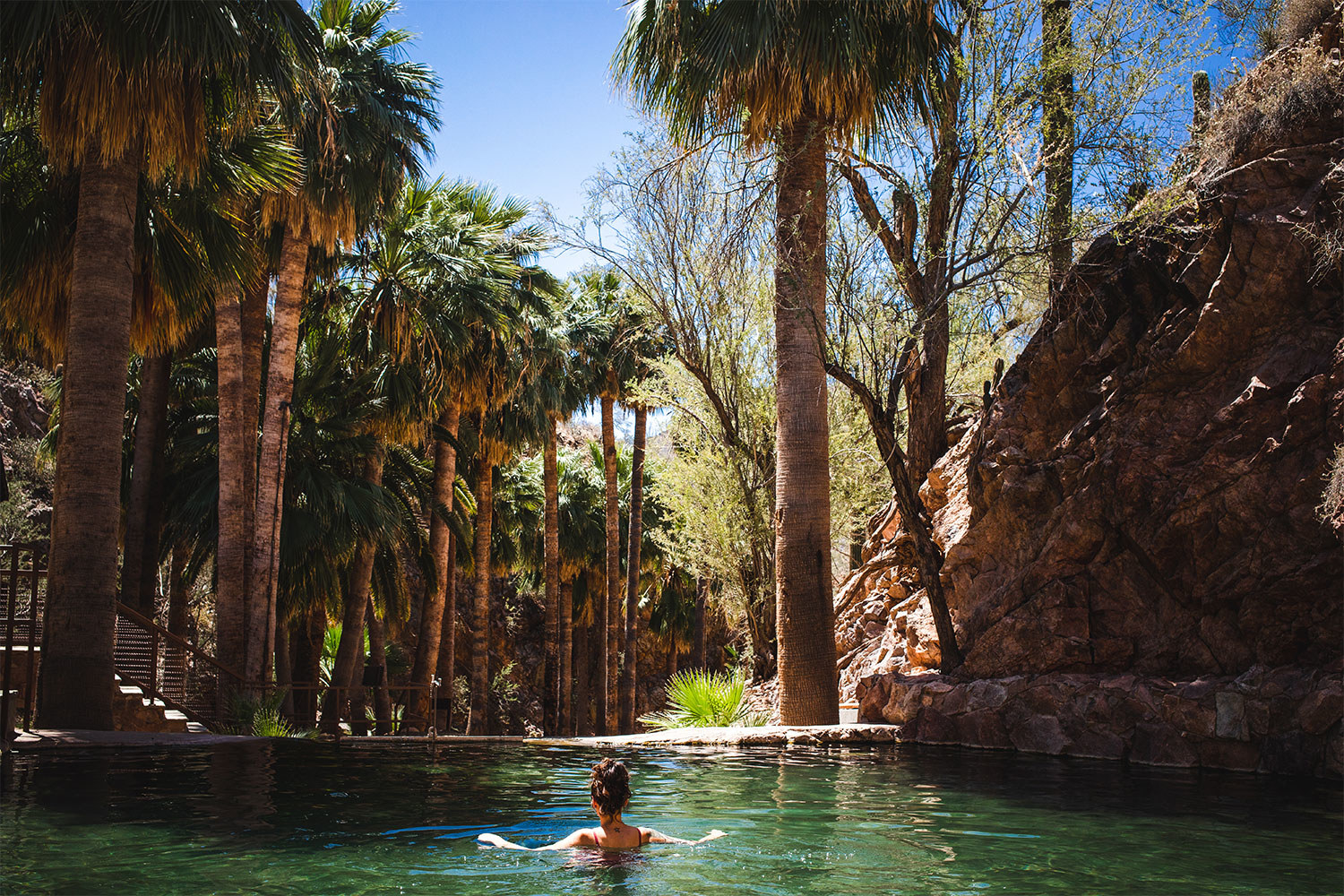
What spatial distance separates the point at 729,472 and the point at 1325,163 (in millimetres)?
11319

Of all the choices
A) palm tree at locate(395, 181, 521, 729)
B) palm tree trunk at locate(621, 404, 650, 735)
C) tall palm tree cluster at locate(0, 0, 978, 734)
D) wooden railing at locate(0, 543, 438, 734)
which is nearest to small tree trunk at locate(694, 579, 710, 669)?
palm tree trunk at locate(621, 404, 650, 735)

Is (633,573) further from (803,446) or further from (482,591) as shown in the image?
(803,446)

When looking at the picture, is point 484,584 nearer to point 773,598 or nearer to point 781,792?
point 773,598

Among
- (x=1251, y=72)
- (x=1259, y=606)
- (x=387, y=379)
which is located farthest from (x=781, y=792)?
(x=387, y=379)

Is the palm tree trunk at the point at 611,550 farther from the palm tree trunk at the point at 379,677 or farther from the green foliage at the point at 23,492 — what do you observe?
the green foliage at the point at 23,492

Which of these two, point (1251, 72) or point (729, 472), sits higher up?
point (1251, 72)

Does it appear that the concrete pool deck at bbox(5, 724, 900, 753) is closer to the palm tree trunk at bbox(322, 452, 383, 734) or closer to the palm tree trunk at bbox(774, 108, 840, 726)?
the palm tree trunk at bbox(774, 108, 840, 726)

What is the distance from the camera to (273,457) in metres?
18.9

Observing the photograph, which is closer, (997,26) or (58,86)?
(58,86)

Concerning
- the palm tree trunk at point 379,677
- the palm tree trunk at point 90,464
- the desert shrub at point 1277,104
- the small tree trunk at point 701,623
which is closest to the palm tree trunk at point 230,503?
the palm tree trunk at point 379,677

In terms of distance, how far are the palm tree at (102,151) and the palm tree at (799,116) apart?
5.18 m

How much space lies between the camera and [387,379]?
77.0 feet

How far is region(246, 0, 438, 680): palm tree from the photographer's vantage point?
1789cm

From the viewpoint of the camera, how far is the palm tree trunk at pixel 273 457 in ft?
58.9
